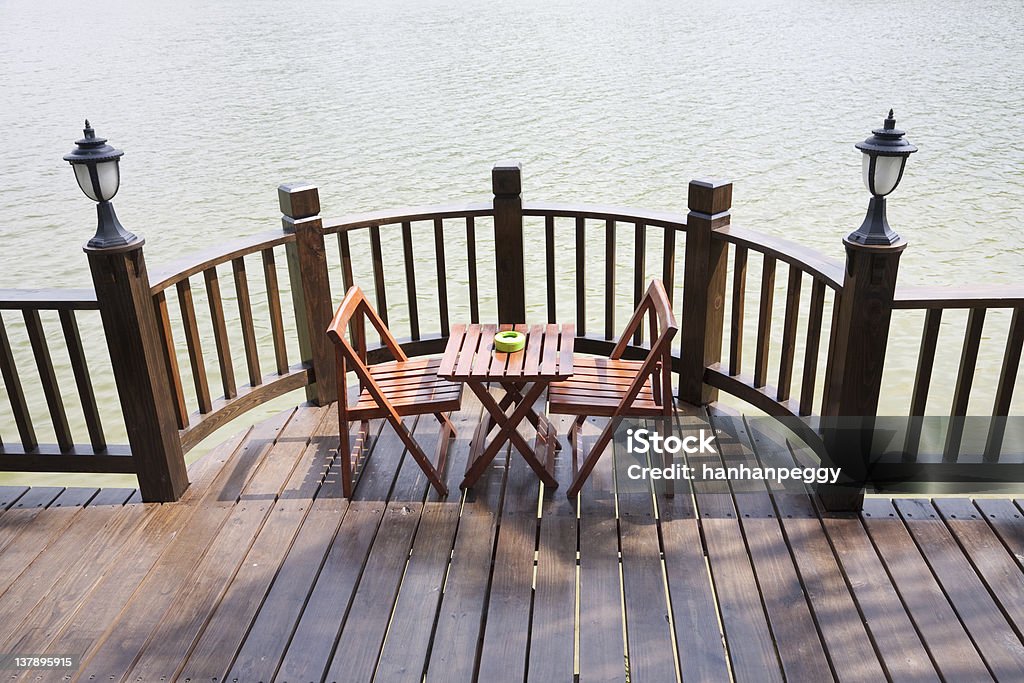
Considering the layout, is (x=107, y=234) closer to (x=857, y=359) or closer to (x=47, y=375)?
(x=47, y=375)

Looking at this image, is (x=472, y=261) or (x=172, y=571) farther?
(x=472, y=261)

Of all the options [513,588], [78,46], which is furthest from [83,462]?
[78,46]

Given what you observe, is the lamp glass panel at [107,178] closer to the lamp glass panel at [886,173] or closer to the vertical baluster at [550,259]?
the vertical baluster at [550,259]

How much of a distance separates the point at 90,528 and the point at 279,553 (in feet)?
2.80

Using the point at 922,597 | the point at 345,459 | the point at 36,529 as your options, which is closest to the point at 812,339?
the point at 922,597

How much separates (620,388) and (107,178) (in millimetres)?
2186

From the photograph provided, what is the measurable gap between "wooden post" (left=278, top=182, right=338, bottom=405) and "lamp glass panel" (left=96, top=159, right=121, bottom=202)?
929mm

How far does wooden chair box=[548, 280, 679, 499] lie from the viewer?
328 centimetres

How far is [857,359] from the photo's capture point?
10.5 feet

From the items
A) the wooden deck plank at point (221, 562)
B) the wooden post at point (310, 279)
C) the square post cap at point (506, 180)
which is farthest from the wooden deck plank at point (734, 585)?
the wooden post at point (310, 279)

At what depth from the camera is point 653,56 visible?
21625mm

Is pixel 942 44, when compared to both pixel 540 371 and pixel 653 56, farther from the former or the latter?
pixel 540 371

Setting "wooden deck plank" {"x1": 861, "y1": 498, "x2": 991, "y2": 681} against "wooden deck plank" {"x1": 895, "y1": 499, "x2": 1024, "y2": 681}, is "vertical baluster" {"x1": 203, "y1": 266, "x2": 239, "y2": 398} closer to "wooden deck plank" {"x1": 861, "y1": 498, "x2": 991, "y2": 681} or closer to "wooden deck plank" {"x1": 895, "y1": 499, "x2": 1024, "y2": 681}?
"wooden deck plank" {"x1": 861, "y1": 498, "x2": 991, "y2": 681}

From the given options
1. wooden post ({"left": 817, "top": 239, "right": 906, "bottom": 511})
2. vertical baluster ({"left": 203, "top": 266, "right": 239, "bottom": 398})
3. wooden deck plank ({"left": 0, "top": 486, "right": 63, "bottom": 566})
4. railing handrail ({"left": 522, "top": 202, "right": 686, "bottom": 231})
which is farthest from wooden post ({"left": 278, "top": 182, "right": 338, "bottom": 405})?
wooden post ({"left": 817, "top": 239, "right": 906, "bottom": 511})
